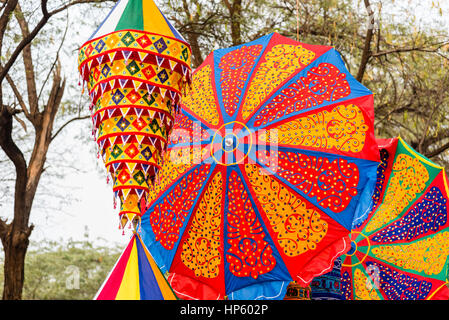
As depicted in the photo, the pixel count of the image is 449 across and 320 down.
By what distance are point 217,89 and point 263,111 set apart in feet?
1.76

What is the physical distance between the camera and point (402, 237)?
555 centimetres

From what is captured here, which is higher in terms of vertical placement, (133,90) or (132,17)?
(132,17)

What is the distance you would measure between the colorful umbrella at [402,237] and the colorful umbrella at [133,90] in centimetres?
267

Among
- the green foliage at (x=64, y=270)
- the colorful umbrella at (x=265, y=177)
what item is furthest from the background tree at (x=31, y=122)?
the green foliage at (x=64, y=270)

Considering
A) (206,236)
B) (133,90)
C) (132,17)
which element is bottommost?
(206,236)

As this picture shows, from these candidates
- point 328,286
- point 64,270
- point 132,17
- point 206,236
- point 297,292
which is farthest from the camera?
point 64,270

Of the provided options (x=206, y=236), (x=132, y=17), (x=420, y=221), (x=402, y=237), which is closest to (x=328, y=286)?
(x=402, y=237)

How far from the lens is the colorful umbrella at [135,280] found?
340 cm

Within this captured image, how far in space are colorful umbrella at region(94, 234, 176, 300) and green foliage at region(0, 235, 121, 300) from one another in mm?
13771

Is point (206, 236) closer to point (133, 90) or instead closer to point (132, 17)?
point (133, 90)

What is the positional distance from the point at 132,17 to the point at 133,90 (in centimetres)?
47

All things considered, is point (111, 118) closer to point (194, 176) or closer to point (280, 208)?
point (194, 176)
